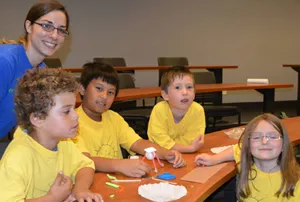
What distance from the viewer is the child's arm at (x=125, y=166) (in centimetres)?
179

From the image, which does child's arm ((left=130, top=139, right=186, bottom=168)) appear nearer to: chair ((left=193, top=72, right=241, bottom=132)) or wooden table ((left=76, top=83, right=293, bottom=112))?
wooden table ((left=76, top=83, right=293, bottom=112))

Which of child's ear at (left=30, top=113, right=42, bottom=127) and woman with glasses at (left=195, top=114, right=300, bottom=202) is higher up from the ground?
child's ear at (left=30, top=113, right=42, bottom=127)

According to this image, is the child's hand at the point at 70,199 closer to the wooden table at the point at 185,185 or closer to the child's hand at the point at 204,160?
the wooden table at the point at 185,185

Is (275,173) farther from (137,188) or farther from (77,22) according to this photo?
(77,22)

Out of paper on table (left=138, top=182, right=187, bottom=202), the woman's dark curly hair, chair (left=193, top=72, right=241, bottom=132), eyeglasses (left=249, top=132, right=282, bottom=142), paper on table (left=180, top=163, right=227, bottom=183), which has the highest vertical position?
the woman's dark curly hair

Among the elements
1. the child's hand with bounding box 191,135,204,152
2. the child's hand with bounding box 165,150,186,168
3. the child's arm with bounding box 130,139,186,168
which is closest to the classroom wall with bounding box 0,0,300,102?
the child's arm with bounding box 130,139,186,168

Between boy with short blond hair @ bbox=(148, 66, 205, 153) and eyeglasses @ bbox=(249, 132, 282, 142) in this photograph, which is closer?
eyeglasses @ bbox=(249, 132, 282, 142)

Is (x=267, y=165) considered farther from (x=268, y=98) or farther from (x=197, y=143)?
(x=268, y=98)

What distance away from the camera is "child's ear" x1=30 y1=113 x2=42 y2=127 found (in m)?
1.50

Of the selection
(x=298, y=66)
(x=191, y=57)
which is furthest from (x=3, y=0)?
(x=298, y=66)

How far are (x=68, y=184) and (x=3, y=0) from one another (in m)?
6.31

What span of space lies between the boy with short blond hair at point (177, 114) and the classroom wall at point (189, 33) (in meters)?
5.17

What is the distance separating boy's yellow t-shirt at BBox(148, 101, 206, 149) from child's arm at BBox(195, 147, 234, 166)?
388 mm

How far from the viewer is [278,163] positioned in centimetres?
196
